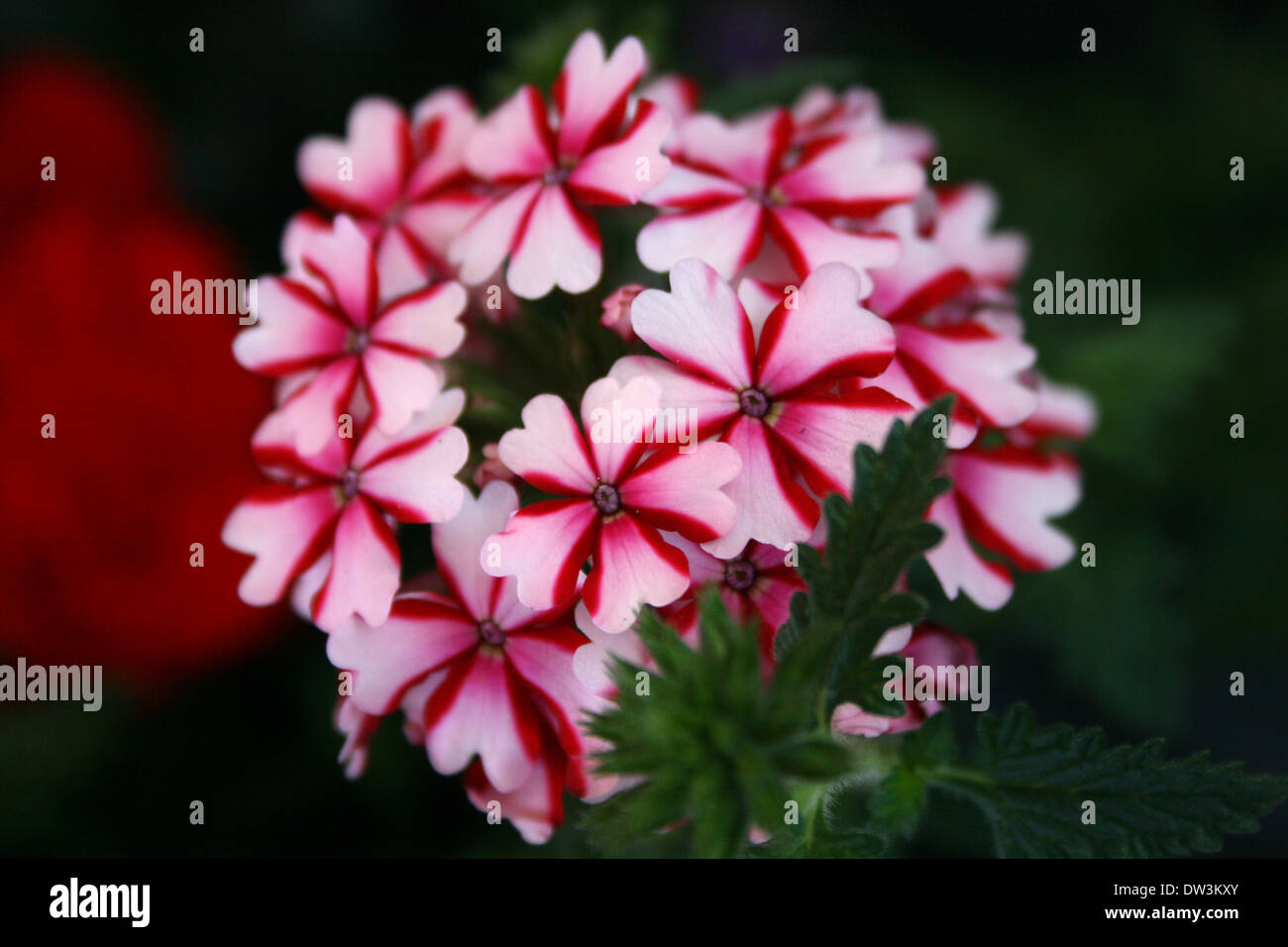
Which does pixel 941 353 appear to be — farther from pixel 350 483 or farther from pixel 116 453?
pixel 116 453

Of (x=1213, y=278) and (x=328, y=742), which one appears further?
(x=1213, y=278)

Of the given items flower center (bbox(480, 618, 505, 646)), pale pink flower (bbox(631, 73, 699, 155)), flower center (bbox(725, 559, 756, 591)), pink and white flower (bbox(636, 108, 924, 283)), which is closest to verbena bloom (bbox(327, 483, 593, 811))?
flower center (bbox(480, 618, 505, 646))

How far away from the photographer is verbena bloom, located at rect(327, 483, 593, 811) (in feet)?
2.50

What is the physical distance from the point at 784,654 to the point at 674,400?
0.58ft

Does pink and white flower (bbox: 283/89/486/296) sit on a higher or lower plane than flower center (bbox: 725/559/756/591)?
higher

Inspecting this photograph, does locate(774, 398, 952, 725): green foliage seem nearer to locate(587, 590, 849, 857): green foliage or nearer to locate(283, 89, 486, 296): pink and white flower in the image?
locate(587, 590, 849, 857): green foliage

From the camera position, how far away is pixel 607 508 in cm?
73

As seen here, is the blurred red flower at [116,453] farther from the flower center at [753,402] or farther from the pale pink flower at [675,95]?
the flower center at [753,402]

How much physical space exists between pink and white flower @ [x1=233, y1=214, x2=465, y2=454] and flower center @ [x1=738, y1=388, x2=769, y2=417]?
217 mm

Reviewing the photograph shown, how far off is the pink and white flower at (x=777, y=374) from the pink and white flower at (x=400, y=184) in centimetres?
28

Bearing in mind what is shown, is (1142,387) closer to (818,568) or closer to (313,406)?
(818,568)
